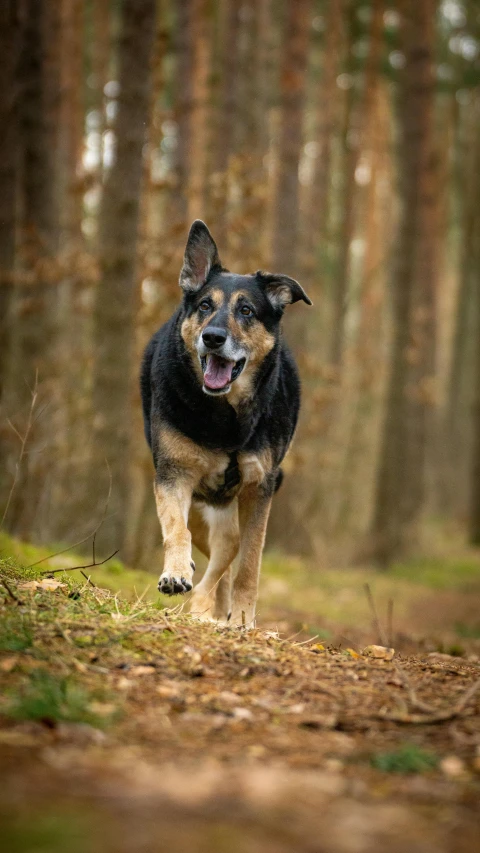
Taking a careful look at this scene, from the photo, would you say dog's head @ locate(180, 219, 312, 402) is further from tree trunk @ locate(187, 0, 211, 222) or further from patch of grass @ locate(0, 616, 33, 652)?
tree trunk @ locate(187, 0, 211, 222)

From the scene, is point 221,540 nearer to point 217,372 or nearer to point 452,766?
point 217,372

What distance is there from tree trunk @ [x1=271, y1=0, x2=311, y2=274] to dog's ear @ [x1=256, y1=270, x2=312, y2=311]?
31.5ft

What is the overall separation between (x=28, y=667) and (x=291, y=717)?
1.12 m

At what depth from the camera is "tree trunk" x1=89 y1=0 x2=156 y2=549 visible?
1108cm

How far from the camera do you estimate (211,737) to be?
12.0 ft

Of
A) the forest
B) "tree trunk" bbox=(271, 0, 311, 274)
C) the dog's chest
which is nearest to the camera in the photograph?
the forest

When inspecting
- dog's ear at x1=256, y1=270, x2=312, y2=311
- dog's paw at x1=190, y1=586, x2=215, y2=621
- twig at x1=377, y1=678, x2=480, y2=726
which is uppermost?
dog's ear at x1=256, y1=270, x2=312, y2=311

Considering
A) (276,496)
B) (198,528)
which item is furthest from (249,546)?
(276,496)

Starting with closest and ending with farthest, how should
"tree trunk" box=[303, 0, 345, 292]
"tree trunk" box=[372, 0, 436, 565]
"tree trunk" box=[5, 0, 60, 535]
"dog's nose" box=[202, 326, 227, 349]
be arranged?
"dog's nose" box=[202, 326, 227, 349] < "tree trunk" box=[5, 0, 60, 535] < "tree trunk" box=[372, 0, 436, 565] < "tree trunk" box=[303, 0, 345, 292]

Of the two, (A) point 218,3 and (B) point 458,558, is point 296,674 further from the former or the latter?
(A) point 218,3

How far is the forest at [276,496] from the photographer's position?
3.13 meters

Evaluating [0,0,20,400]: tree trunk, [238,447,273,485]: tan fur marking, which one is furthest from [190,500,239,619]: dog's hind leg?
[0,0,20,400]: tree trunk

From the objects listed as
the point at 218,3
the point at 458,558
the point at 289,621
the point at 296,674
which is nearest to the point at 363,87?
the point at 218,3

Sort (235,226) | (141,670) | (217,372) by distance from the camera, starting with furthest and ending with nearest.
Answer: (235,226) < (217,372) < (141,670)
